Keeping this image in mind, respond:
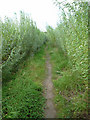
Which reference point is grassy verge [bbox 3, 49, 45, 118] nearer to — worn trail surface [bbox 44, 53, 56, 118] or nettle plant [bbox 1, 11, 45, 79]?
worn trail surface [bbox 44, 53, 56, 118]

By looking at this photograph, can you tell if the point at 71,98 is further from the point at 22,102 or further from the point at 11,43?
the point at 11,43

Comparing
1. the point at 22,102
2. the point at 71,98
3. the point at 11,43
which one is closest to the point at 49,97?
the point at 71,98

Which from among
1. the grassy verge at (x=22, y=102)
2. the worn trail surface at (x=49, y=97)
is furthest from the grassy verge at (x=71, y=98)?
the grassy verge at (x=22, y=102)

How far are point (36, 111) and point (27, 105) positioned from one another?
0.38 metres

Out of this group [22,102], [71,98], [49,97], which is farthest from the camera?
[49,97]

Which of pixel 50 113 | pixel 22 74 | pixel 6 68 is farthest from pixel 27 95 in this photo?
pixel 22 74

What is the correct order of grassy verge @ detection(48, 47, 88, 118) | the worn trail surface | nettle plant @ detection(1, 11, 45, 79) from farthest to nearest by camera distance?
nettle plant @ detection(1, 11, 45, 79), the worn trail surface, grassy verge @ detection(48, 47, 88, 118)

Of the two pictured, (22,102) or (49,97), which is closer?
(22,102)

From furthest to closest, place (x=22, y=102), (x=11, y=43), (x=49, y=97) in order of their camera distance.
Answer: (x=11, y=43)
(x=49, y=97)
(x=22, y=102)

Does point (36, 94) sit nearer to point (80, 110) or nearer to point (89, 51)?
point (80, 110)

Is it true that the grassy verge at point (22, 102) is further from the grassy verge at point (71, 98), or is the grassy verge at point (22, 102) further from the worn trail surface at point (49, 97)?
the grassy verge at point (71, 98)

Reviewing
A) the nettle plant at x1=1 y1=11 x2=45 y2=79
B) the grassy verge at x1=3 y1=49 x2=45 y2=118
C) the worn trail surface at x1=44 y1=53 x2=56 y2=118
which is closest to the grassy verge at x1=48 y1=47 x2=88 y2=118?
the worn trail surface at x1=44 y1=53 x2=56 y2=118

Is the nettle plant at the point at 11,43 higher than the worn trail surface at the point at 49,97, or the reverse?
the nettle plant at the point at 11,43

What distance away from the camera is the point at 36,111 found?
136 inches
